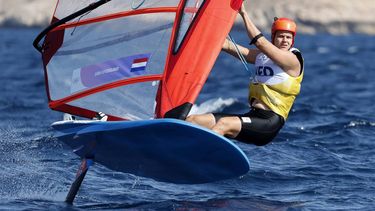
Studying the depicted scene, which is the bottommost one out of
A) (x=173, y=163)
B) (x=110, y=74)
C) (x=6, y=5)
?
(x=6, y=5)

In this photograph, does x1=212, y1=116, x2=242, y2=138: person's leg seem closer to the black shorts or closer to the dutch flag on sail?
the black shorts

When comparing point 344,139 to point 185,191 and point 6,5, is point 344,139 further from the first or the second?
point 6,5

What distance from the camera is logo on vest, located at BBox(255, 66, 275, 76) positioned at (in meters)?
8.07

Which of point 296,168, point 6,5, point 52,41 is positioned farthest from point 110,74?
point 6,5

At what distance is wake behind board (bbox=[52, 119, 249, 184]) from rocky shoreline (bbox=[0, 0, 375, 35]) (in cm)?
7057

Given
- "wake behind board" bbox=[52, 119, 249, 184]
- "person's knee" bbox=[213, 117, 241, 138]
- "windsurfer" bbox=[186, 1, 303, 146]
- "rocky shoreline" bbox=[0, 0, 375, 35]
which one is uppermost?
"windsurfer" bbox=[186, 1, 303, 146]

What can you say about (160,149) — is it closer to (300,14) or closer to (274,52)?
(274,52)

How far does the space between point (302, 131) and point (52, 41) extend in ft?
18.4

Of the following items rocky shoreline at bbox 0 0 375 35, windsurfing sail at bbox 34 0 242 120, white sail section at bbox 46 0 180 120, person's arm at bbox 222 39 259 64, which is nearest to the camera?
windsurfing sail at bbox 34 0 242 120

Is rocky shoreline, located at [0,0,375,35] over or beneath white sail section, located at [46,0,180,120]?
beneath

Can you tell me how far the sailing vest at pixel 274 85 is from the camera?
8.06 m

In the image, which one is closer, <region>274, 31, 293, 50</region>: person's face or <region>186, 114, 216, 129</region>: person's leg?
<region>186, 114, 216, 129</region>: person's leg

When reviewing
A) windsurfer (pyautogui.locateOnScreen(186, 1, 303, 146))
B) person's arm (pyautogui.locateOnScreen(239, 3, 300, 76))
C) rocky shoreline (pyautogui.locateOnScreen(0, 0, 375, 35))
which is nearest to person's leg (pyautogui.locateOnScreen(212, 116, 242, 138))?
windsurfer (pyautogui.locateOnScreen(186, 1, 303, 146))

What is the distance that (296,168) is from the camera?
1018 cm
